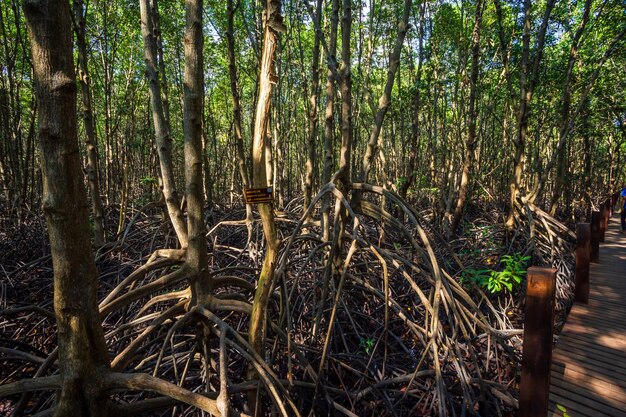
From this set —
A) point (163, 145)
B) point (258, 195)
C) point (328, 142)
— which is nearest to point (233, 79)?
point (328, 142)

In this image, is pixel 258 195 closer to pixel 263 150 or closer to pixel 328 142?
pixel 263 150

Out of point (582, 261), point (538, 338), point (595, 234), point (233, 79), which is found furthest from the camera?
point (595, 234)

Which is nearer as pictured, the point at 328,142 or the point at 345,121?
the point at 345,121

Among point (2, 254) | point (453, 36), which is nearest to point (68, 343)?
point (2, 254)

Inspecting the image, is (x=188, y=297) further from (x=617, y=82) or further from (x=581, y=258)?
(x=617, y=82)

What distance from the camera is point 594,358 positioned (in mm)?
2818

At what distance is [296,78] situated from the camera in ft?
42.4

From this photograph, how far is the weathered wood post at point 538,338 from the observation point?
1.94 meters

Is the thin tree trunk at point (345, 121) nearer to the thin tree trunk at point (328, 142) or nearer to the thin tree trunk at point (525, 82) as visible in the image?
the thin tree trunk at point (328, 142)

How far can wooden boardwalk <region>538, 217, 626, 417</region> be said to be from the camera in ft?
7.50

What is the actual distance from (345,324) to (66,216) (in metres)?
2.61

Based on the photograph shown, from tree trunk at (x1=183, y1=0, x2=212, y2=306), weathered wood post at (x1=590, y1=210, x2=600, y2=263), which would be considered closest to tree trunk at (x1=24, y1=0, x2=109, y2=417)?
tree trunk at (x1=183, y1=0, x2=212, y2=306)

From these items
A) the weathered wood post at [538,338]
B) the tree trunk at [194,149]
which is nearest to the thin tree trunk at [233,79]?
the tree trunk at [194,149]

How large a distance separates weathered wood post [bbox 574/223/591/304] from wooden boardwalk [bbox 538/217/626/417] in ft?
0.41
